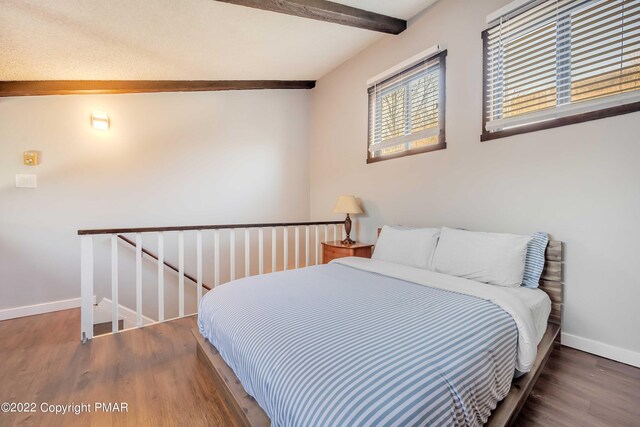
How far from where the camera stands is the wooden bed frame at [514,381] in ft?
3.68

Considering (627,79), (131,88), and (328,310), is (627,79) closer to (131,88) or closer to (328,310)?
(328,310)

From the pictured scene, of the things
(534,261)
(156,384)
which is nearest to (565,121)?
(534,261)

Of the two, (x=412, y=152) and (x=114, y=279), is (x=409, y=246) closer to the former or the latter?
(x=412, y=152)

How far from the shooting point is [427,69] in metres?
2.79

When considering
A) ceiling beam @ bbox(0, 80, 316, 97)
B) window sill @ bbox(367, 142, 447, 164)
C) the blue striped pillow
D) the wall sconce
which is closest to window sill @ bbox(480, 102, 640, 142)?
window sill @ bbox(367, 142, 447, 164)

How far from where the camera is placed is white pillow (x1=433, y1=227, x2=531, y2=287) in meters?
1.87

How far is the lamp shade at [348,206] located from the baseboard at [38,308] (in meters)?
3.12

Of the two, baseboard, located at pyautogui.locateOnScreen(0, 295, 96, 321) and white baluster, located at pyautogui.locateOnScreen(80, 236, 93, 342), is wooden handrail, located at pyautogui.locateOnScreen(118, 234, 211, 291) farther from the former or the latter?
white baluster, located at pyautogui.locateOnScreen(80, 236, 93, 342)

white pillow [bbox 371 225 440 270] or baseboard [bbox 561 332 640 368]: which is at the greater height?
white pillow [bbox 371 225 440 270]

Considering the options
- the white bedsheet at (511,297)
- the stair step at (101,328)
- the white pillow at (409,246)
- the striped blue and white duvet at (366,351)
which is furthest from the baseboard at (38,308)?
the white pillow at (409,246)

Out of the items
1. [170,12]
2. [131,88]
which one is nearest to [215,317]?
[170,12]

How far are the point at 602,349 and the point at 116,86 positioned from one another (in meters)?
4.90

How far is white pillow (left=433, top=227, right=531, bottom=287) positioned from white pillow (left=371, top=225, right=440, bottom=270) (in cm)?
11

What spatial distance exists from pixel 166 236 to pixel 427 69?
11.8 feet
